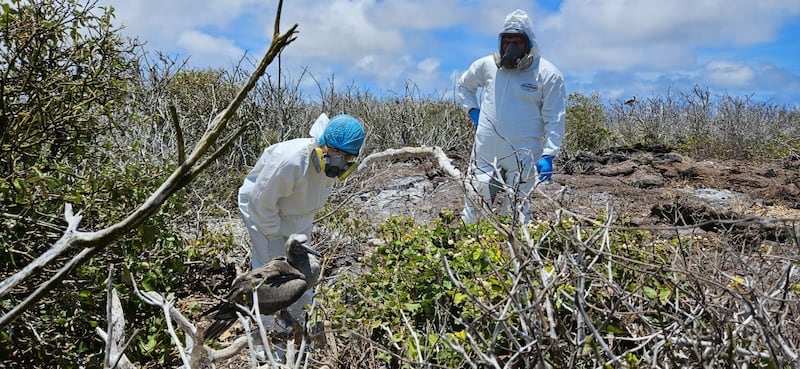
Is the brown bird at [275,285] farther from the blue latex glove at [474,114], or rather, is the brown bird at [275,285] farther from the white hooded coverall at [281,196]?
the blue latex glove at [474,114]

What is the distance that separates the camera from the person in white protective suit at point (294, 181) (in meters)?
3.57

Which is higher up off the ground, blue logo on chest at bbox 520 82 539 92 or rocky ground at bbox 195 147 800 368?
blue logo on chest at bbox 520 82 539 92

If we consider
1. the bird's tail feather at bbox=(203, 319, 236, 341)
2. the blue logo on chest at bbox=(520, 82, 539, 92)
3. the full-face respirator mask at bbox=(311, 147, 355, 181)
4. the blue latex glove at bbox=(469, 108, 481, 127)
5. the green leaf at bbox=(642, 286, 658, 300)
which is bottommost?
the bird's tail feather at bbox=(203, 319, 236, 341)

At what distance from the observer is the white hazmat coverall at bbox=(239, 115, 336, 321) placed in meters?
3.63

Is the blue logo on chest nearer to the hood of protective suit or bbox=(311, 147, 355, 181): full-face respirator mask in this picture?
the hood of protective suit

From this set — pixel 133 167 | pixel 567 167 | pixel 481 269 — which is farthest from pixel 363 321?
pixel 567 167

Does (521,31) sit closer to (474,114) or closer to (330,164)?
(474,114)

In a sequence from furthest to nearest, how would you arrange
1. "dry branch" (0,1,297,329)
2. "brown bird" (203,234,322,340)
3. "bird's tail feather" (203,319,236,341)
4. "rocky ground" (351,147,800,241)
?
1. "rocky ground" (351,147,800,241)
2. "bird's tail feather" (203,319,236,341)
3. "brown bird" (203,234,322,340)
4. "dry branch" (0,1,297,329)

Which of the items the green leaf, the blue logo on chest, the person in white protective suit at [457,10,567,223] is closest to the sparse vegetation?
the green leaf

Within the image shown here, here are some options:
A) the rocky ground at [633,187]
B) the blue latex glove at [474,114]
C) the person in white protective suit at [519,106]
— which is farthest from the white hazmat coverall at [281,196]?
the rocky ground at [633,187]

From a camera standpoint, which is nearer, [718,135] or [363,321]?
[363,321]

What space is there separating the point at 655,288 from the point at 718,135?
435 inches

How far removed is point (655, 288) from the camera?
2.69 metres

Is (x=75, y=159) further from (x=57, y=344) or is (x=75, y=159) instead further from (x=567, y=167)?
(x=567, y=167)
